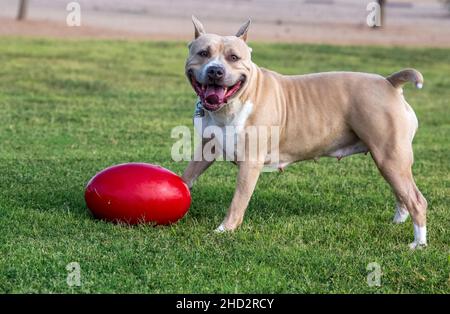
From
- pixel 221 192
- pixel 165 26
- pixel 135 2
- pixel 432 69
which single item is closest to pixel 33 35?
pixel 165 26

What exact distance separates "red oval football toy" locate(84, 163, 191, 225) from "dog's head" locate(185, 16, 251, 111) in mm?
781

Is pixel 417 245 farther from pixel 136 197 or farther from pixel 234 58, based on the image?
pixel 136 197

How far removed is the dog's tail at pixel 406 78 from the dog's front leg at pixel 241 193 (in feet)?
4.07

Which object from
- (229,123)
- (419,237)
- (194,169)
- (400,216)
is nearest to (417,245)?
(419,237)

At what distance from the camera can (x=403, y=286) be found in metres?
5.25

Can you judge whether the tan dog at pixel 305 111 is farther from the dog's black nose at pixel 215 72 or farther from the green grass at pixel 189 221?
the green grass at pixel 189 221

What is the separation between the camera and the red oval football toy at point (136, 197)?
20.8ft

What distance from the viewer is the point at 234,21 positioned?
3706cm

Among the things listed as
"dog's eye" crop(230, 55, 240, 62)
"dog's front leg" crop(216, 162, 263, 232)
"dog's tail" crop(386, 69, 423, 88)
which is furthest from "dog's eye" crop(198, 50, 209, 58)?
"dog's tail" crop(386, 69, 423, 88)

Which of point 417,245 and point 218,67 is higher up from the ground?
point 218,67

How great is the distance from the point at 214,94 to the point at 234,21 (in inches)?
1242

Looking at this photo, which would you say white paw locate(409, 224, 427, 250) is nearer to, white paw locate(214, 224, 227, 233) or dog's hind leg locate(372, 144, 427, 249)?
dog's hind leg locate(372, 144, 427, 249)

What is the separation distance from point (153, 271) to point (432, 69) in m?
17.5
